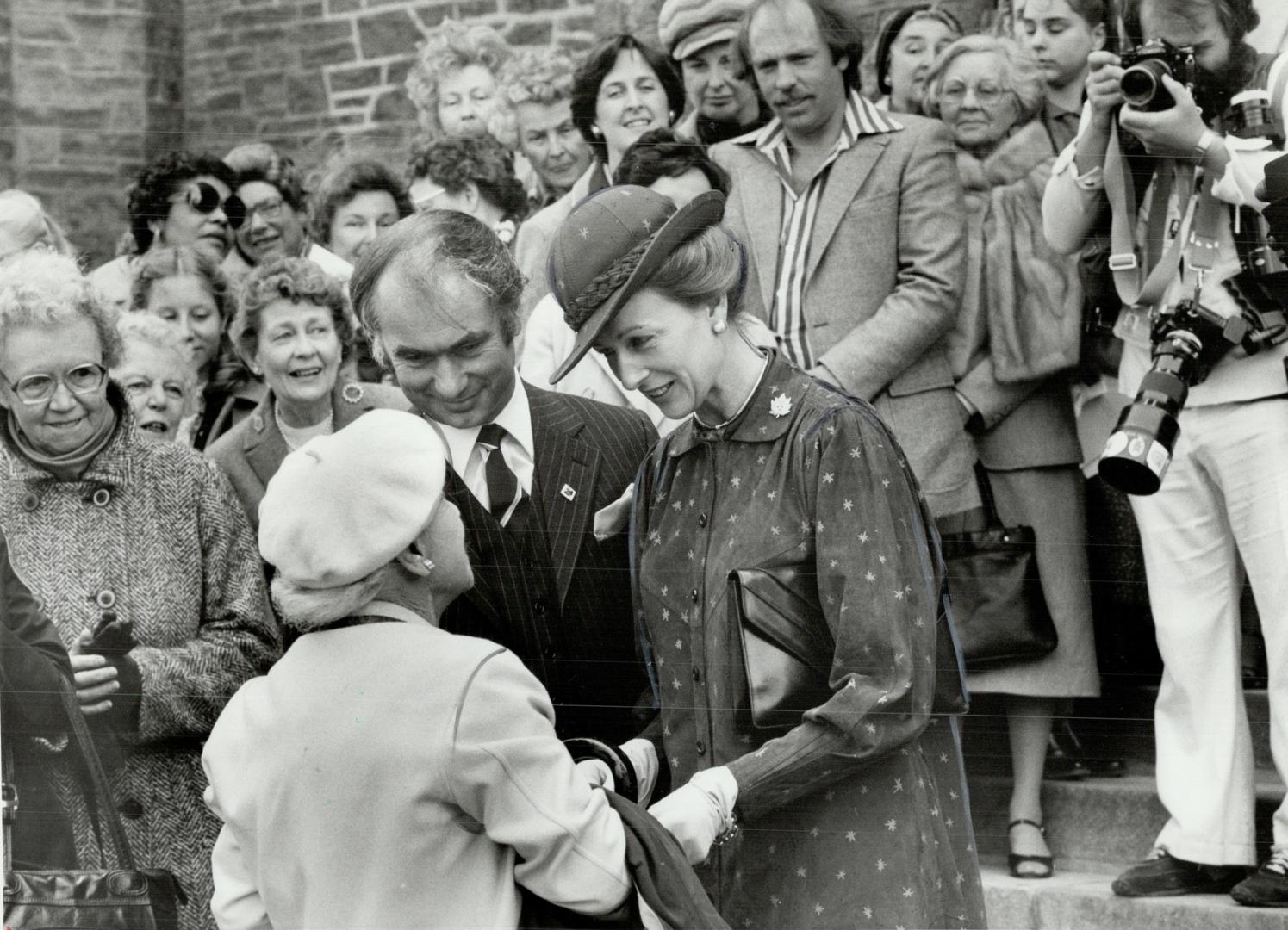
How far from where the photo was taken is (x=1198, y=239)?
3.20m

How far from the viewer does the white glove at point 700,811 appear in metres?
2.23

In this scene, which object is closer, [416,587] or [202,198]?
→ [416,587]

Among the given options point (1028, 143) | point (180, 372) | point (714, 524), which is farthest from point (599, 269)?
point (180, 372)

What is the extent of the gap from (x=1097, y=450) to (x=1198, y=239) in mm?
584

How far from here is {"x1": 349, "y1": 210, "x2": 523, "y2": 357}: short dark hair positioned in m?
2.73

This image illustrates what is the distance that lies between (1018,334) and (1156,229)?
1.51 feet

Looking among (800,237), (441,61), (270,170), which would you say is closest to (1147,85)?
(800,237)

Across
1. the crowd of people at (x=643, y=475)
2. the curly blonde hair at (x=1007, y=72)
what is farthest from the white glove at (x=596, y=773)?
the curly blonde hair at (x=1007, y=72)

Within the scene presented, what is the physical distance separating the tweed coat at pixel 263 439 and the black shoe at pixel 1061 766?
1366 mm

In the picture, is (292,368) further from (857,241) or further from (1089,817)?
(1089,817)

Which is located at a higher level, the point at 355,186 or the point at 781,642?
the point at 355,186

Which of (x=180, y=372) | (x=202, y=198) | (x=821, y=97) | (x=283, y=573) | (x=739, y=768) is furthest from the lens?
(x=202, y=198)

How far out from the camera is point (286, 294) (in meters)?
3.69

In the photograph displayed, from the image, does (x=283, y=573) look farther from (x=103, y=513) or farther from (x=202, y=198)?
(x=202, y=198)
